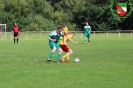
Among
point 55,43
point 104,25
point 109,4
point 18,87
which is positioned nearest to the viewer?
point 18,87

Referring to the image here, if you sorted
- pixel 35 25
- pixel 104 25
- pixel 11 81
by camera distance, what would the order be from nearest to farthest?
pixel 11 81 → pixel 35 25 → pixel 104 25

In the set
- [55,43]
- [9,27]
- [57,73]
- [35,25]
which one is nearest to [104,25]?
[35,25]

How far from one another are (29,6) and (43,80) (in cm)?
5555

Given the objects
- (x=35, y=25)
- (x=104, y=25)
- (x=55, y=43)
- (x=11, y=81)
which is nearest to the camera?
(x=11, y=81)

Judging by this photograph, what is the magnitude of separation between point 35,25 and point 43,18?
3.76 meters

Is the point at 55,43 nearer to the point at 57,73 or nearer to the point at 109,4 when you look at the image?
the point at 57,73

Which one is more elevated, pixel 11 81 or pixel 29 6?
pixel 29 6

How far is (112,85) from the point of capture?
9086 millimetres

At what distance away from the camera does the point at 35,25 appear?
5959 centimetres

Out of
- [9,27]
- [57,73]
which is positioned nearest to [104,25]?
[9,27]

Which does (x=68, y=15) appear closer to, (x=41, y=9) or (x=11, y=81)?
(x=41, y=9)

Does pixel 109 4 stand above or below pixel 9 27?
above

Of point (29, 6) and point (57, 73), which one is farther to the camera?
point (29, 6)

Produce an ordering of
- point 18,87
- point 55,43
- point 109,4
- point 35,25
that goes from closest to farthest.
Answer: point 18,87 < point 55,43 < point 35,25 < point 109,4
